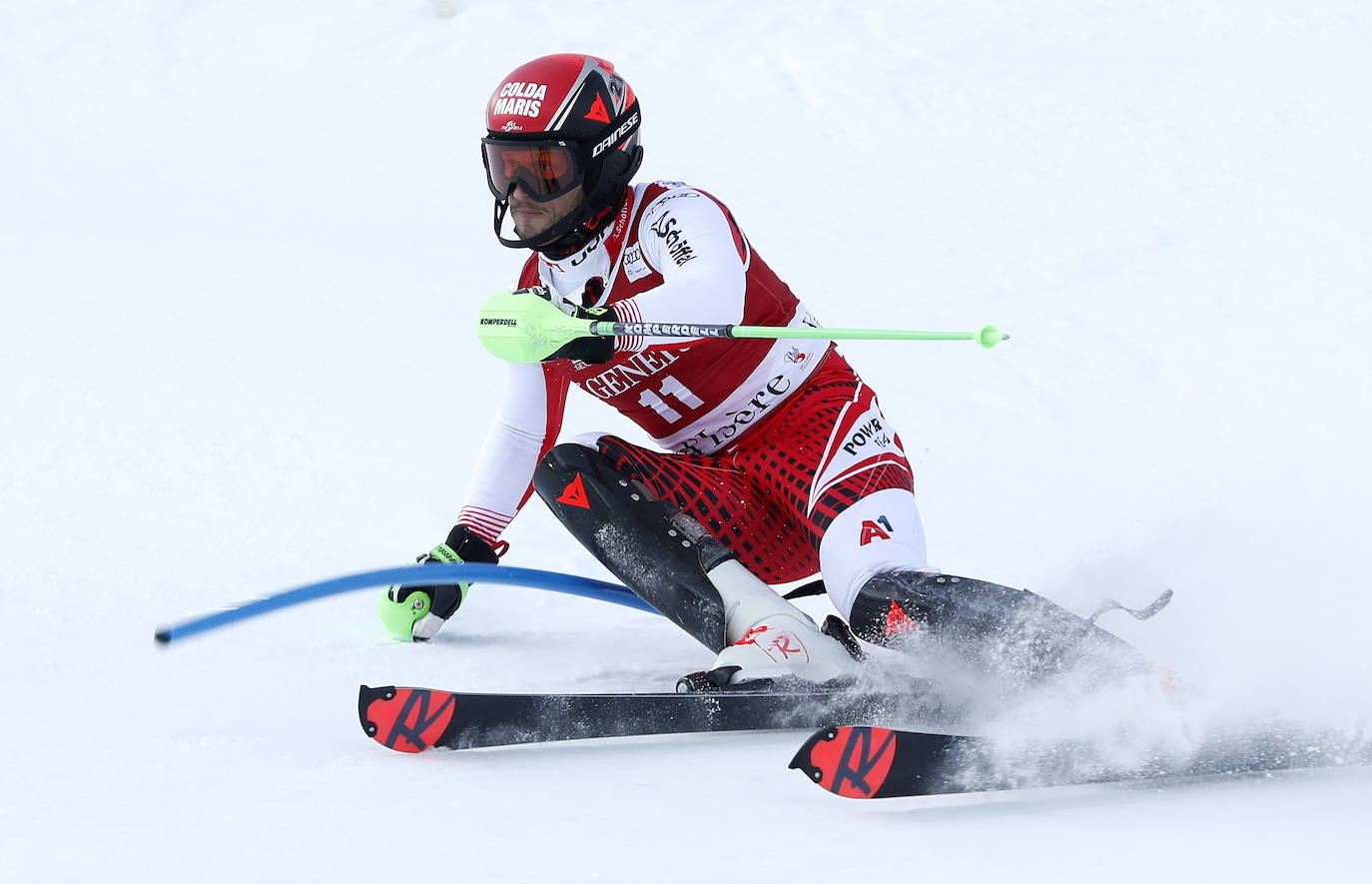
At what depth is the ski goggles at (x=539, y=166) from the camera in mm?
3338

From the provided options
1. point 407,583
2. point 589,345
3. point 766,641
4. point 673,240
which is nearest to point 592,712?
point 766,641

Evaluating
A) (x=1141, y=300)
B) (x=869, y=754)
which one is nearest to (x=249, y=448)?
(x=869, y=754)

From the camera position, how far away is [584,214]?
340cm

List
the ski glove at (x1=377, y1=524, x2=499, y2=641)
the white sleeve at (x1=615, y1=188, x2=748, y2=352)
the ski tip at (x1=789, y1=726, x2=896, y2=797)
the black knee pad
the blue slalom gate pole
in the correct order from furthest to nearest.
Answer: the ski glove at (x1=377, y1=524, x2=499, y2=641)
the black knee pad
the white sleeve at (x1=615, y1=188, x2=748, y2=352)
the blue slalom gate pole
the ski tip at (x1=789, y1=726, x2=896, y2=797)

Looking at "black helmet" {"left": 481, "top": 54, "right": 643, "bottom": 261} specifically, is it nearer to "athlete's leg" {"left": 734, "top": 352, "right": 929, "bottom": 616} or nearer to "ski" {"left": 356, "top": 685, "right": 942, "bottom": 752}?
"athlete's leg" {"left": 734, "top": 352, "right": 929, "bottom": 616}

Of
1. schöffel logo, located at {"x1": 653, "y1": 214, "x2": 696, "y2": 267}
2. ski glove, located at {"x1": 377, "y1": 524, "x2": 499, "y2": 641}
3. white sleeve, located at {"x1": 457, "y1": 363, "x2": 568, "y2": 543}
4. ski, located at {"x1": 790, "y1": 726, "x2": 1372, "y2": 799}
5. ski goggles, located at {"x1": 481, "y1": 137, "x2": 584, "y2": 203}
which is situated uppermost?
ski goggles, located at {"x1": 481, "y1": 137, "x2": 584, "y2": 203}

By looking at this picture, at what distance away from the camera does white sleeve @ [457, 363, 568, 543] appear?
12.4ft

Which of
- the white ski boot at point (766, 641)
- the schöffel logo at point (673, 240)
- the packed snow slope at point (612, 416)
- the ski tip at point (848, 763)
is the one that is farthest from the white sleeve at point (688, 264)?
the ski tip at point (848, 763)

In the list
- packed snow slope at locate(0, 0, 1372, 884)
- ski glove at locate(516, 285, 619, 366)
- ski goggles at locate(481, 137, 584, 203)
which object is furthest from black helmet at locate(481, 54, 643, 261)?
packed snow slope at locate(0, 0, 1372, 884)

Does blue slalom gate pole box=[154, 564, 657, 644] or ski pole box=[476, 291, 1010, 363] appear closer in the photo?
blue slalom gate pole box=[154, 564, 657, 644]

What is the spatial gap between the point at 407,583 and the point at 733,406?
0.86m

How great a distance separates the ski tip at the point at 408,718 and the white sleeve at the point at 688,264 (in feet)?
2.64

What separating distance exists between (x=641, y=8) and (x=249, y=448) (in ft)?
18.3

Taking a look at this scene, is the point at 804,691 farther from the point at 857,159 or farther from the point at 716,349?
the point at 857,159
